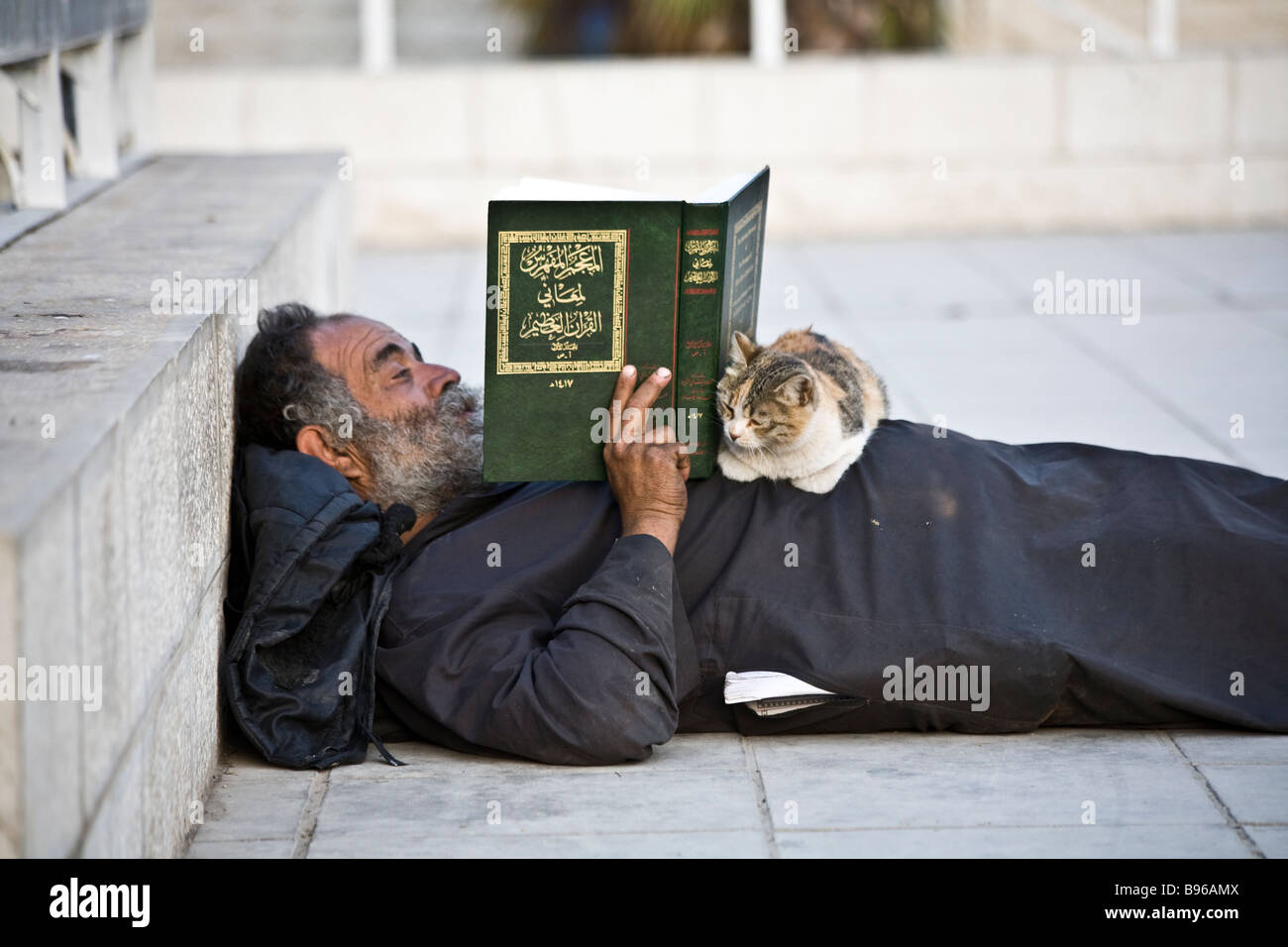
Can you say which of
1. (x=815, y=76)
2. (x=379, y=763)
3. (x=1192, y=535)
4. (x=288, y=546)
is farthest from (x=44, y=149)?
(x=815, y=76)

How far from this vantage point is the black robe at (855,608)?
2.92 meters

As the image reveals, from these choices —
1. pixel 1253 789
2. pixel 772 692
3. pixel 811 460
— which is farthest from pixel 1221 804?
pixel 811 460

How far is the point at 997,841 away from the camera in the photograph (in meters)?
2.61

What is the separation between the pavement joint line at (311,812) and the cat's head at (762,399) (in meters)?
1.13

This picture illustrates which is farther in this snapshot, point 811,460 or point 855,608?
point 811,460

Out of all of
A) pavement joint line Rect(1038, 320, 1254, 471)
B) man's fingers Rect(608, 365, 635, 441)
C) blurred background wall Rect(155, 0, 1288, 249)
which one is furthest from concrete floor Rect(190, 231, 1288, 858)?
blurred background wall Rect(155, 0, 1288, 249)

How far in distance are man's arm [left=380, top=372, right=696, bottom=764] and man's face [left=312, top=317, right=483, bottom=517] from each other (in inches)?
14.7

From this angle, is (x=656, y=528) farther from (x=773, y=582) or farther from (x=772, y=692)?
(x=772, y=692)

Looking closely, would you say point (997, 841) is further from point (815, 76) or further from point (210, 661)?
point (815, 76)

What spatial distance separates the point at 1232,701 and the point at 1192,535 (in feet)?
1.20

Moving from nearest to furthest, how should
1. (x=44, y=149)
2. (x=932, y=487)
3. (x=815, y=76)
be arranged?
(x=932, y=487)
(x=44, y=149)
(x=815, y=76)

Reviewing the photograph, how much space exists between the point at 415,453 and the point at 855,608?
1063 mm

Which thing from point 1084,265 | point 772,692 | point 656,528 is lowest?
point 772,692

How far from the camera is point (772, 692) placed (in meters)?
3.02
